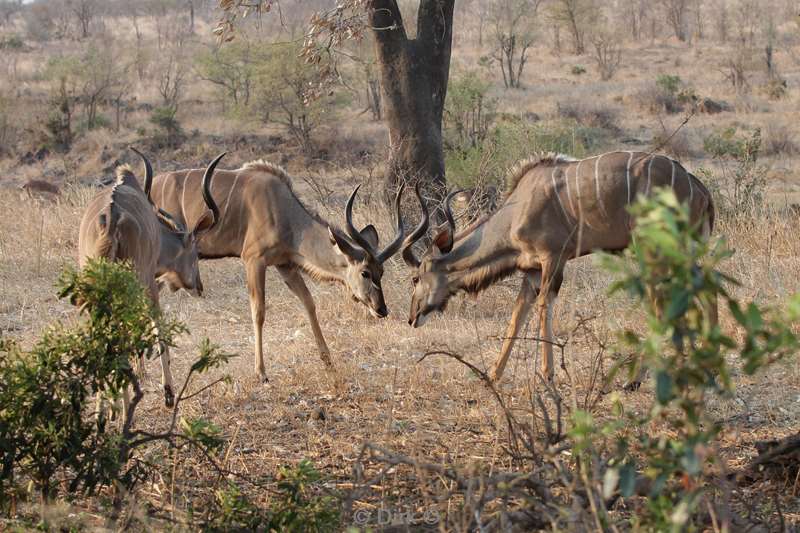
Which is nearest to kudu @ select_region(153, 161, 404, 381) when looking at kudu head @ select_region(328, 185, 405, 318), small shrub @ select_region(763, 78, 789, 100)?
kudu head @ select_region(328, 185, 405, 318)

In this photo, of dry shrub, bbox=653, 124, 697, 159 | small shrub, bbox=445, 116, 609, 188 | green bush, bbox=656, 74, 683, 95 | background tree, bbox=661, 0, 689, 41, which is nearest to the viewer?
small shrub, bbox=445, 116, 609, 188

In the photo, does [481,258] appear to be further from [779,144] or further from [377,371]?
[779,144]

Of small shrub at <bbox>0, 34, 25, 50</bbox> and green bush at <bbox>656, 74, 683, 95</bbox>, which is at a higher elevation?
small shrub at <bbox>0, 34, 25, 50</bbox>

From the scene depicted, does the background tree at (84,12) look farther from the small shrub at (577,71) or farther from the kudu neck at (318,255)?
the kudu neck at (318,255)

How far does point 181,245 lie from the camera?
655cm

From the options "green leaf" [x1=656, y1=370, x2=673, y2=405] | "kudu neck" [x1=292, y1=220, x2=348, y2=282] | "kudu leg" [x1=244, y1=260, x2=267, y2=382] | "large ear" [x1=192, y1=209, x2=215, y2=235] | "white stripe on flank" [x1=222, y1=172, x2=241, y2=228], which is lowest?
"kudu leg" [x1=244, y1=260, x2=267, y2=382]

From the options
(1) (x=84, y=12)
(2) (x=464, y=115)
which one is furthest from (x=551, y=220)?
(1) (x=84, y=12)

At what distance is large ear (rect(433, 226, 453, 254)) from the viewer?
6.80 metres

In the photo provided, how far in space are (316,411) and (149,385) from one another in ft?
4.38

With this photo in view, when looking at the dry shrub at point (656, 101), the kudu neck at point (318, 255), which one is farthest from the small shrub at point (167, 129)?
the kudu neck at point (318, 255)

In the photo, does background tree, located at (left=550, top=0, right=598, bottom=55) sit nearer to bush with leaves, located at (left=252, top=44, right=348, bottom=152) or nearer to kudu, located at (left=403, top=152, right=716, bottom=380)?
bush with leaves, located at (left=252, top=44, right=348, bottom=152)

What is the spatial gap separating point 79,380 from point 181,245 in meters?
3.07

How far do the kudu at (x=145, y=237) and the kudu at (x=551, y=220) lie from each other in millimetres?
1387

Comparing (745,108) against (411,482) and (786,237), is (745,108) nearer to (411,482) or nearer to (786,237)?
(786,237)
